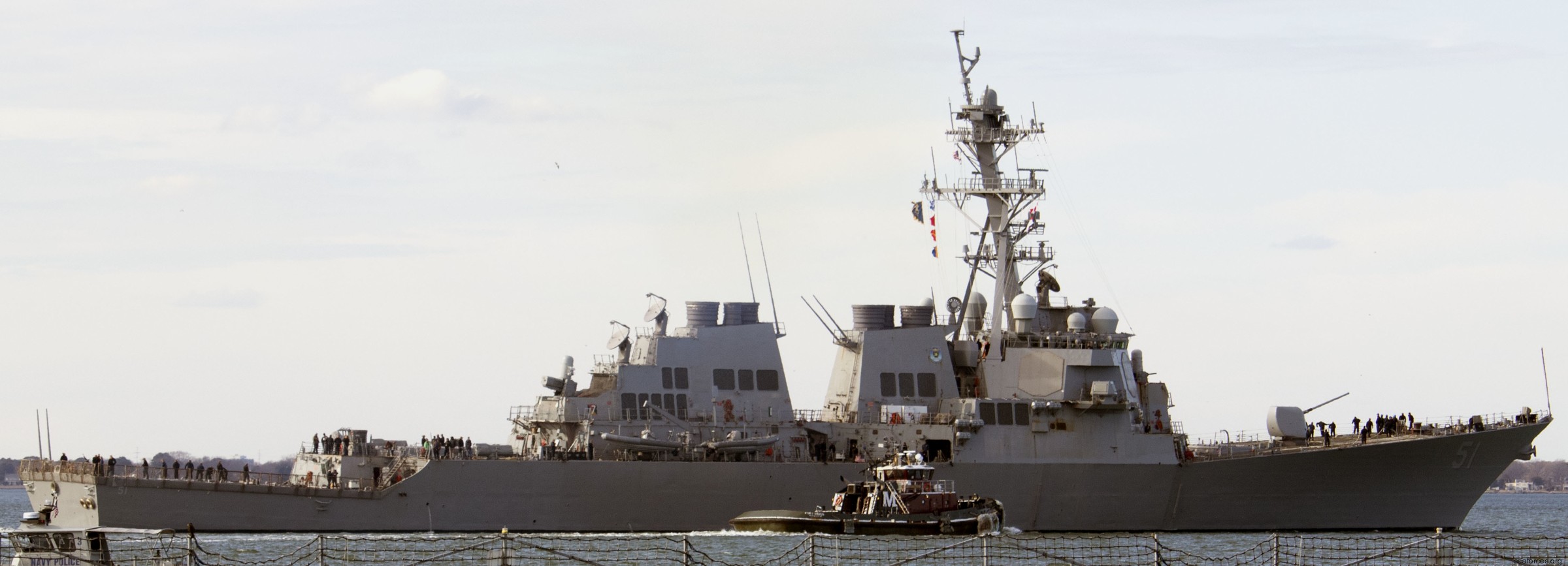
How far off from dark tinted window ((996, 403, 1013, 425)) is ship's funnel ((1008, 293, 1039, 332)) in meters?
1.82

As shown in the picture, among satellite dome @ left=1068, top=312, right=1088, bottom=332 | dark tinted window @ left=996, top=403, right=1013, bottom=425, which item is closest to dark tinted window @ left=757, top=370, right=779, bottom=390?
dark tinted window @ left=996, top=403, right=1013, bottom=425

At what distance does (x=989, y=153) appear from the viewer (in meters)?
39.6

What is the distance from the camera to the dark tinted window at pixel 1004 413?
1459 inches

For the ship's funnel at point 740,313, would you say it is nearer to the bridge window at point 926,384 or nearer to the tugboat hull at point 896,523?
the bridge window at point 926,384

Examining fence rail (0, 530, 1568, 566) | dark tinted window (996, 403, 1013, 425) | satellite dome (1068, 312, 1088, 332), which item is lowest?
fence rail (0, 530, 1568, 566)

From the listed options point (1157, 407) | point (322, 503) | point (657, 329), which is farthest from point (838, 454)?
point (322, 503)

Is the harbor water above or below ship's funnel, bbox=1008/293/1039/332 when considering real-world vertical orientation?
below

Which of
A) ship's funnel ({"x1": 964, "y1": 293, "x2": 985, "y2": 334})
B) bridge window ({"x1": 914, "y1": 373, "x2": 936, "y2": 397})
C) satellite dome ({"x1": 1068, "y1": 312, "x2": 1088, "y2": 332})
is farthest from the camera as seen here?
ship's funnel ({"x1": 964, "y1": 293, "x2": 985, "y2": 334})

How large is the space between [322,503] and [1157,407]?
17708mm

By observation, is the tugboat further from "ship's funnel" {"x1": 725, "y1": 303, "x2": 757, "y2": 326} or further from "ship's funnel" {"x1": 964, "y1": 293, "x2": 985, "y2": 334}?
"ship's funnel" {"x1": 964, "y1": 293, "x2": 985, "y2": 334}

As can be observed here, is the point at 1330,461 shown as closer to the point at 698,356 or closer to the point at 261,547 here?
the point at 698,356

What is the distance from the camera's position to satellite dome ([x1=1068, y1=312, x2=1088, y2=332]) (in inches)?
1501

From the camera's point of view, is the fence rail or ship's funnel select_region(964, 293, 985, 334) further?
ship's funnel select_region(964, 293, 985, 334)

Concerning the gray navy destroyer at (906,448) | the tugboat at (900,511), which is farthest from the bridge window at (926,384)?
the tugboat at (900,511)
